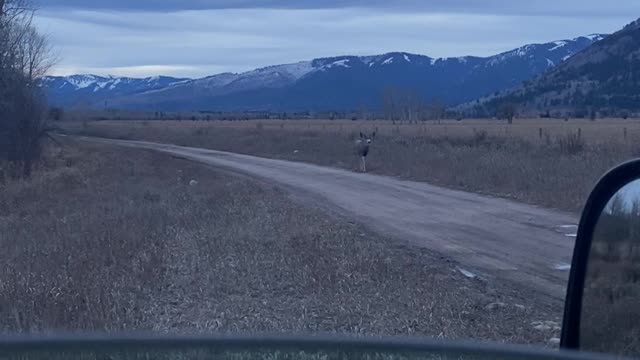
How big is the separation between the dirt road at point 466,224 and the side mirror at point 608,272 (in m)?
7.84

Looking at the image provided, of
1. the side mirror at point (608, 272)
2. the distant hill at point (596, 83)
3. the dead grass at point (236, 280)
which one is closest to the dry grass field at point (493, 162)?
the dead grass at point (236, 280)

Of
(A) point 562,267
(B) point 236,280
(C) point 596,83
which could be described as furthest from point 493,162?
(C) point 596,83

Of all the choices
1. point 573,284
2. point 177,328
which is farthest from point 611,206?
point 177,328

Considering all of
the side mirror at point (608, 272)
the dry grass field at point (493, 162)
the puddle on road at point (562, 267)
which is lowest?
the dry grass field at point (493, 162)

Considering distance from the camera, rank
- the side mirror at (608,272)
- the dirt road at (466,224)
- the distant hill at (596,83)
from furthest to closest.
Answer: the distant hill at (596,83), the dirt road at (466,224), the side mirror at (608,272)

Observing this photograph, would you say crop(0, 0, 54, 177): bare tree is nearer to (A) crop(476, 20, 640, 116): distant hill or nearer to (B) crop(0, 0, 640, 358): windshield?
(B) crop(0, 0, 640, 358): windshield

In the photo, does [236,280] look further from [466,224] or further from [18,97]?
[18,97]

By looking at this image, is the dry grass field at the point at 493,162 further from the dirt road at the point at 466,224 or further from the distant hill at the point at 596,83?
the distant hill at the point at 596,83

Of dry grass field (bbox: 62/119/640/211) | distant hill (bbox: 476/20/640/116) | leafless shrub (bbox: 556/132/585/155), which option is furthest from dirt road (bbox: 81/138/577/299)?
distant hill (bbox: 476/20/640/116)

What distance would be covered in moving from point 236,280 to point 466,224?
7831 millimetres

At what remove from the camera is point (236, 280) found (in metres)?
13.4

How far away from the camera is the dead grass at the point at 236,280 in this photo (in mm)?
10867

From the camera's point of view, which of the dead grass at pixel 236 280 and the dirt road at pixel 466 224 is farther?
the dirt road at pixel 466 224

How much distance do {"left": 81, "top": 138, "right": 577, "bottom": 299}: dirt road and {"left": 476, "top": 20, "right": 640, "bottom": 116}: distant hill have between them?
117 m
